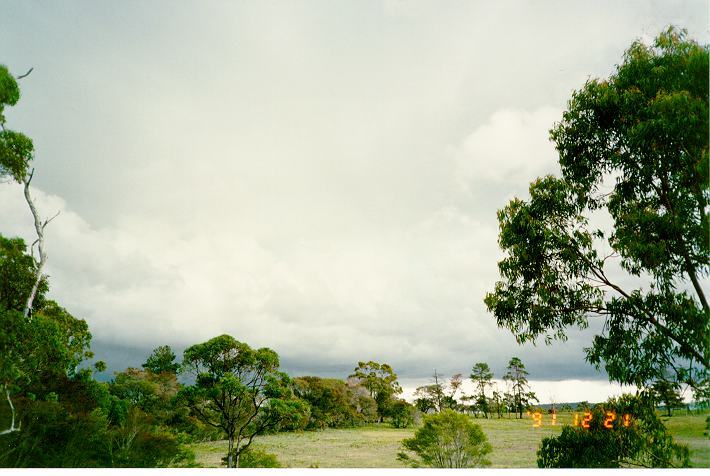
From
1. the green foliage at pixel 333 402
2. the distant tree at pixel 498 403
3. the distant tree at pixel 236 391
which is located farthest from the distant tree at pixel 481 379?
the distant tree at pixel 236 391

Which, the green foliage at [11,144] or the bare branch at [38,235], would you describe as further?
the bare branch at [38,235]

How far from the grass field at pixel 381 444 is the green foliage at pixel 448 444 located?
0.13 m

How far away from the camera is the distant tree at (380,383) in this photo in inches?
209

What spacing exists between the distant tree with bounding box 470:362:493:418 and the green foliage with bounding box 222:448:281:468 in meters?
2.68

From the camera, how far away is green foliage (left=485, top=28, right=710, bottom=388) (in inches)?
151

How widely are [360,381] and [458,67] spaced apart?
4523mm

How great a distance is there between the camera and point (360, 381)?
5.52m

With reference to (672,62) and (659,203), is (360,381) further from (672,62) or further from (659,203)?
(672,62)

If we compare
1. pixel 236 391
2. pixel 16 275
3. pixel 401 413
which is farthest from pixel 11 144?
pixel 401 413

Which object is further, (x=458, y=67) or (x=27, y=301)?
(x=458, y=67)

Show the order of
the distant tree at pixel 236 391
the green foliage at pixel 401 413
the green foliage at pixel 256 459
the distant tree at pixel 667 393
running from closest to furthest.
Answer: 1. the distant tree at pixel 667 393
2. the green foliage at pixel 256 459
3. the distant tree at pixel 236 391
4. the green foliage at pixel 401 413

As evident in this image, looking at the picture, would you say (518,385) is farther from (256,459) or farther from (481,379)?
(256,459)

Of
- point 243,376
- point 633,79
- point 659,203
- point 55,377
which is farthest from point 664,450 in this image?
point 55,377

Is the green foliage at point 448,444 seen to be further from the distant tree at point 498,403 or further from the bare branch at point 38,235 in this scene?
the bare branch at point 38,235
